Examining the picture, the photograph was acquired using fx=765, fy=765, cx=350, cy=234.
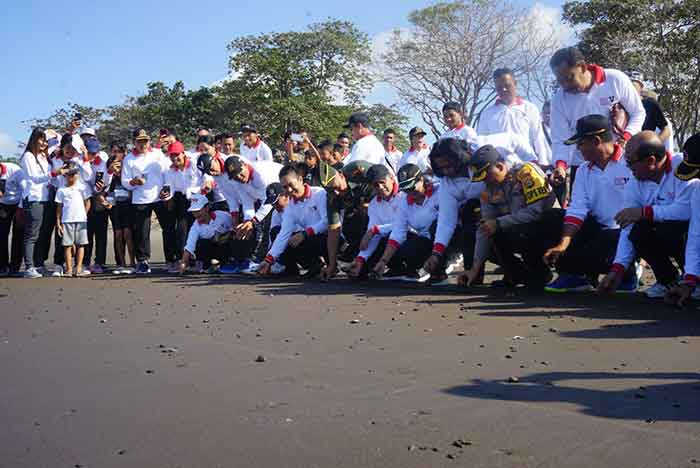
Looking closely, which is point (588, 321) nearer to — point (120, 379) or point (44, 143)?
point (120, 379)

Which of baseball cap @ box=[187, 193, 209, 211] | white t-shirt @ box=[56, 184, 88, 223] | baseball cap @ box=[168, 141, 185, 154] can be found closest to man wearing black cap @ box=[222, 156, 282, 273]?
baseball cap @ box=[187, 193, 209, 211]

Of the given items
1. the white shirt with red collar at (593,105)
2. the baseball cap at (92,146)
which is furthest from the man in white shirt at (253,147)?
the white shirt with red collar at (593,105)

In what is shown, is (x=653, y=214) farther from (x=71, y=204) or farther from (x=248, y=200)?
(x=71, y=204)

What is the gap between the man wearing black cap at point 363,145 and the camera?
909cm

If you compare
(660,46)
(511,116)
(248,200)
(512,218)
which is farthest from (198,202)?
(660,46)

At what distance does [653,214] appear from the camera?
534 centimetres

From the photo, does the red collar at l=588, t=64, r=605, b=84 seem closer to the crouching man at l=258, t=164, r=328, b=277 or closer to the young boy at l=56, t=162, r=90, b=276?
the crouching man at l=258, t=164, r=328, b=277

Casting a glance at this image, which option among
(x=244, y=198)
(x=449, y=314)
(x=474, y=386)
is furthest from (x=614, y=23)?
(x=474, y=386)

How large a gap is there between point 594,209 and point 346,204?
2.96 meters

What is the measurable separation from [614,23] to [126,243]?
1866 cm

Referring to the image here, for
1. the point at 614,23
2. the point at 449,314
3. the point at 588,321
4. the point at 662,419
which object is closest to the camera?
the point at 662,419

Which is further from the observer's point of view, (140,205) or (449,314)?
(140,205)

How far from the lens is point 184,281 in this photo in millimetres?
8438

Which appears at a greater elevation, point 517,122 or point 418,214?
point 517,122
